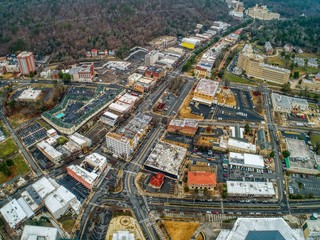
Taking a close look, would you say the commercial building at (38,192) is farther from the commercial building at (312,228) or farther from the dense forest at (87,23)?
the dense forest at (87,23)

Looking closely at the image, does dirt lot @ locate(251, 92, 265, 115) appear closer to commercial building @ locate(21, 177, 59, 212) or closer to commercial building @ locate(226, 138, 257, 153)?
commercial building @ locate(226, 138, 257, 153)

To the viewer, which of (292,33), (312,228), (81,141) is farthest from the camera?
(292,33)

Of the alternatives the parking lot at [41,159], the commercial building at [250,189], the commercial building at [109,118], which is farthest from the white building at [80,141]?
the commercial building at [250,189]

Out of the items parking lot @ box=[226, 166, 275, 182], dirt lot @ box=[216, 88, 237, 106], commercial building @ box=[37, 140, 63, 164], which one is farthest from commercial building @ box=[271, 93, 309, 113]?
commercial building @ box=[37, 140, 63, 164]

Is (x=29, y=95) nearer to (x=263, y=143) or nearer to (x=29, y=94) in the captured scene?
(x=29, y=94)

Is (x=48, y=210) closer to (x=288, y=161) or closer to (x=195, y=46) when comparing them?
(x=288, y=161)

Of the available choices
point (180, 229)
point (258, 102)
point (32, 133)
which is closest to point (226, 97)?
point (258, 102)
